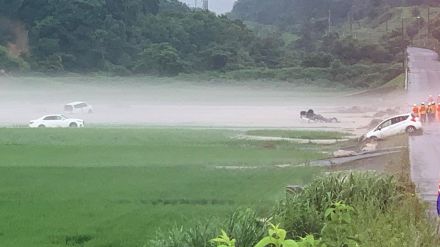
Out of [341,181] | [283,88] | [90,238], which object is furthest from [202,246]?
[283,88]

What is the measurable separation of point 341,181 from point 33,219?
476 cm

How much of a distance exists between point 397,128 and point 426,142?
4409 mm

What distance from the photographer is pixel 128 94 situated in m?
71.4

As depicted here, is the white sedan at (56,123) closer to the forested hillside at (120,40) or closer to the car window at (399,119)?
the car window at (399,119)

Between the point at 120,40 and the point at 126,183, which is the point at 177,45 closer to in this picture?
the point at 120,40

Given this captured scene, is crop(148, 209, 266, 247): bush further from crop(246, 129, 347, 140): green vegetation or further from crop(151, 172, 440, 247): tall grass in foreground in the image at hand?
crop(246, 129, 347, 140): green vegetation

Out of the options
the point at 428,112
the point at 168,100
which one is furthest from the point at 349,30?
the point at 428,112

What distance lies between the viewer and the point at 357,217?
727 centimetres

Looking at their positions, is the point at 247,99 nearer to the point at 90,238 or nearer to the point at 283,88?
the point at 283,88

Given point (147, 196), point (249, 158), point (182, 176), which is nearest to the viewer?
point (147, 196)

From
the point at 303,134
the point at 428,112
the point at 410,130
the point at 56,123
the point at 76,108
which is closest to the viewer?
the point at 410,130

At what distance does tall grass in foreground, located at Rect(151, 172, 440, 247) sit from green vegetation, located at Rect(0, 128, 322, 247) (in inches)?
14.3

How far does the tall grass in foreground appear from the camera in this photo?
6.29m

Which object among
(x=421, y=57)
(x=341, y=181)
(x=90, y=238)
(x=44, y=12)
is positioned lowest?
(x=90, y=238)
